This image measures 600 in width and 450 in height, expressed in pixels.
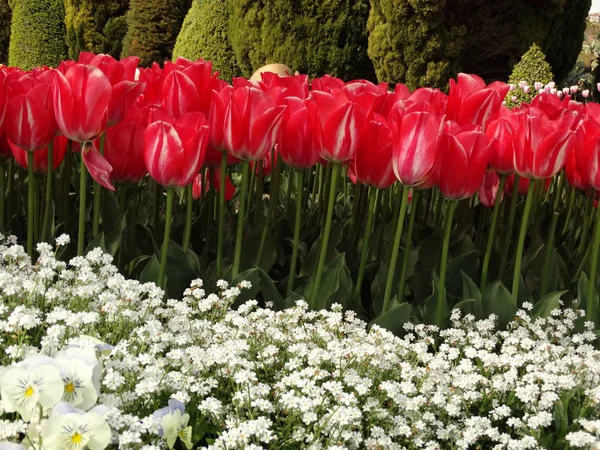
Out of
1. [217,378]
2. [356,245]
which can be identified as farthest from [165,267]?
[356,245]

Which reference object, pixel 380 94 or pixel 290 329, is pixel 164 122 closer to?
pixel 290 329

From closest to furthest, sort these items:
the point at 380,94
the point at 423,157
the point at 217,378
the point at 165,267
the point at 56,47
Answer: the point at 217,378, the point at 423,157, the point at 165,267, the point at 380,94, the point at 56,47

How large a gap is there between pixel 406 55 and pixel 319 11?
44.2 inches

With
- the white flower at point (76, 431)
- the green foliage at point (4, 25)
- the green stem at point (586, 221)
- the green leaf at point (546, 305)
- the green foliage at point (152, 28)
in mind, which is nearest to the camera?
the white flower at point (76, 431)

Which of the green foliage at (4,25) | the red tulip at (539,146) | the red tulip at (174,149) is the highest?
the red tulip at (539,146)

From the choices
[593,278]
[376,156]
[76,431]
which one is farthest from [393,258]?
[76,431]

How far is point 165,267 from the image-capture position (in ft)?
6.37

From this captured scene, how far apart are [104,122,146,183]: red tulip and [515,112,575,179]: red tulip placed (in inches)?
39.1

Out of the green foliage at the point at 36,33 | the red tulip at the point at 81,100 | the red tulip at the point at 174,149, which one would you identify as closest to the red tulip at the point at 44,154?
the red tulip at the point at 81,100

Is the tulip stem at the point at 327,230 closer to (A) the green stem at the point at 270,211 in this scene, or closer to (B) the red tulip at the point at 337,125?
(B) the red tulip at the point at 337,125

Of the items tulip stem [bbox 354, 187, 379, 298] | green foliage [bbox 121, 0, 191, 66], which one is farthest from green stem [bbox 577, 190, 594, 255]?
green foliage [bbox 121, 0, 191, 66]

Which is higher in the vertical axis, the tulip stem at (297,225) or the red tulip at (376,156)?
the red tulip at (376,156)

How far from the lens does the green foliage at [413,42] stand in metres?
8.09

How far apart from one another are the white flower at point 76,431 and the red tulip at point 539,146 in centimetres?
123
